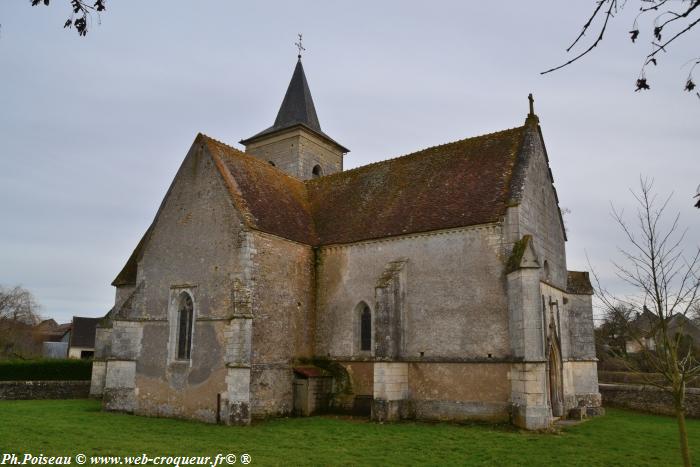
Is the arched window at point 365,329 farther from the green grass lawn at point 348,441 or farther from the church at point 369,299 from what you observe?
the green grass lawn at point 348,441

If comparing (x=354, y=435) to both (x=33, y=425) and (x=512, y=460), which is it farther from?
(x=33, y=425)

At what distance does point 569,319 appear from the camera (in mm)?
20781

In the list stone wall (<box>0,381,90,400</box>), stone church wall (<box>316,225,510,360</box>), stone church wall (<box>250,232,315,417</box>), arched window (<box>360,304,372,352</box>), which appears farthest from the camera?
stone wall (<box>0,381,90,400</box>)

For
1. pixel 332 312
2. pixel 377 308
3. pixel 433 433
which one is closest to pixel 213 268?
pixel 332 312

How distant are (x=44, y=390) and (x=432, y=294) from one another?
62.7ft

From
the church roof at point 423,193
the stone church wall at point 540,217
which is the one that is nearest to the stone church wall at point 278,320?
the church roof at point 423,193

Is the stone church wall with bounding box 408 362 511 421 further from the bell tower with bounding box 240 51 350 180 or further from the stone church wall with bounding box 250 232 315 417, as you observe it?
the bell tower with bounding box 240 51 350 180

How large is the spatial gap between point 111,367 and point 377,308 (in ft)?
32.6

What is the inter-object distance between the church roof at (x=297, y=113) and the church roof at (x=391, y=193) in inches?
278

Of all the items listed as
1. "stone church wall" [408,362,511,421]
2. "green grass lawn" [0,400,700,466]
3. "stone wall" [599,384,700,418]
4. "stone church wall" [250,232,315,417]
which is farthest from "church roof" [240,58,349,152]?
"stone wall" [599,384,700,418]

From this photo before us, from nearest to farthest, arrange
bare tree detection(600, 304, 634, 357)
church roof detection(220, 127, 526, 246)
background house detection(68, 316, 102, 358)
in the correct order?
bare tree detection(600, 304, 634, 357)
church roof detection(220, 127, 526, 246)
background house detection(68, 316, 102, 358)

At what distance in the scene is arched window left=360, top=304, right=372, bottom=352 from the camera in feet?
62.4

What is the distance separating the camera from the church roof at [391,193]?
17875mm

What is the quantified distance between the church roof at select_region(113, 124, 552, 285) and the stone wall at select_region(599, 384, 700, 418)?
1070cm
